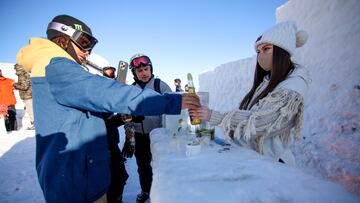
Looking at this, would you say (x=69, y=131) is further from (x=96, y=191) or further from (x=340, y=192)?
(x=340, y=192)

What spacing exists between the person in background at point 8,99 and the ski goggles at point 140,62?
816cm

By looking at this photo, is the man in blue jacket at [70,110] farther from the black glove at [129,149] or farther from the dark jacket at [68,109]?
the black glove at [129,149]

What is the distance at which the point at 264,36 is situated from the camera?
186cm

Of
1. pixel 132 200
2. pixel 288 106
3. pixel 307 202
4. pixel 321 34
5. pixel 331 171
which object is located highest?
pixel 321 34

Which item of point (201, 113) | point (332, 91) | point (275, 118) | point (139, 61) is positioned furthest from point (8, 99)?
point (332, 91)

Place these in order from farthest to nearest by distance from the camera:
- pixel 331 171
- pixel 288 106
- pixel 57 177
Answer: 1. pixel 331 171
2. pixel 288 106
3. pixel 57 177

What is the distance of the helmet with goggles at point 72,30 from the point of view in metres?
1.61

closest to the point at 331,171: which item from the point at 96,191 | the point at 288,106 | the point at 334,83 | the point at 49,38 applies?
the point at 334,83

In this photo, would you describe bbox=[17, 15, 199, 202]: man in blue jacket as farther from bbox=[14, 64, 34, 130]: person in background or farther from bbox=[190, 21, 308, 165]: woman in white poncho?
bbox=[14, 64, 34, 130]: person in background

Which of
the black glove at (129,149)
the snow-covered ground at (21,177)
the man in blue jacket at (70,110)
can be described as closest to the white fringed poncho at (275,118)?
the man in blue jacket at (70,110)

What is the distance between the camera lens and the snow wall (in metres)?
3.98

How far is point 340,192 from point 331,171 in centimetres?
396

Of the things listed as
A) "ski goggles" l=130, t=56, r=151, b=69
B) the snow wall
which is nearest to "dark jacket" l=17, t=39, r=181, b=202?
"ski goggles" l=130, t=56, r=151, b=69

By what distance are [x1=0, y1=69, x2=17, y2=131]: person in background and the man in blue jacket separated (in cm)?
937
